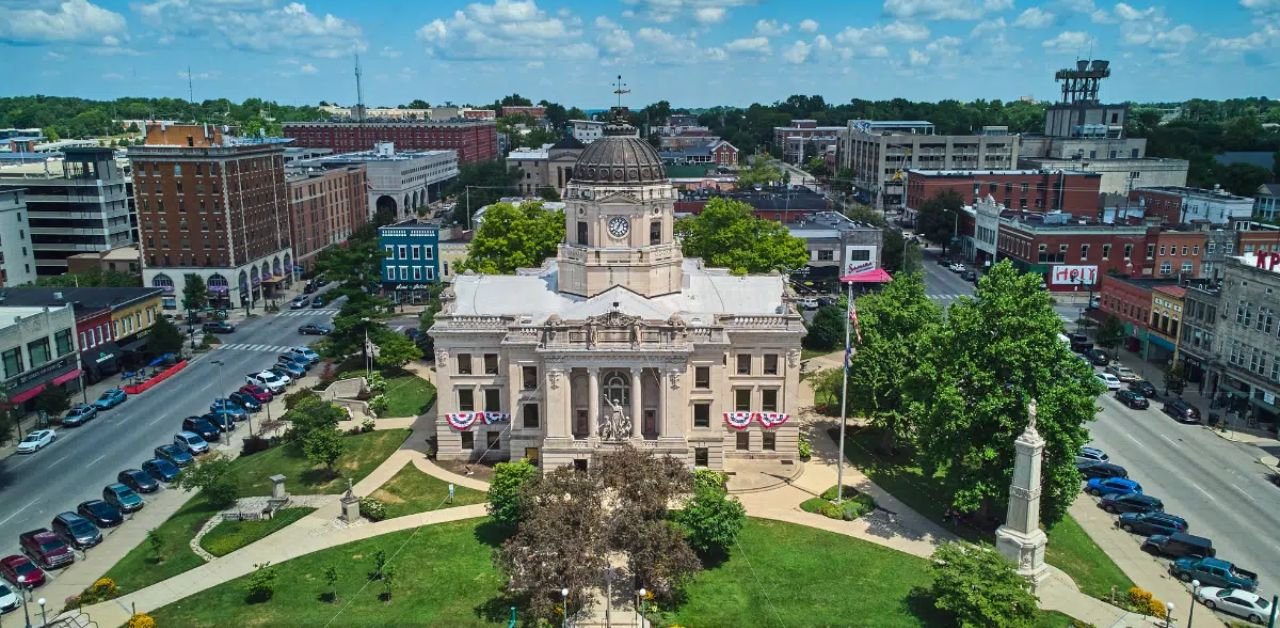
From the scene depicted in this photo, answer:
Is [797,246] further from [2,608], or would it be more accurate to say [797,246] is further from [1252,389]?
[2,608]

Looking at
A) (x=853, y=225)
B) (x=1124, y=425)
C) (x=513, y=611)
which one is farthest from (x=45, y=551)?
(x=853, y=225)

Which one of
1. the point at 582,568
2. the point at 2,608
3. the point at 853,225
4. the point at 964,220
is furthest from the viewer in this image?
the point at 964,220

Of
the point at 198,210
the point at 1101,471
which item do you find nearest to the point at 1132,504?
the point at 1101,471

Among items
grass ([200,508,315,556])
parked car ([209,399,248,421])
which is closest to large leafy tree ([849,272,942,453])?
grass ([200,508,315,556])

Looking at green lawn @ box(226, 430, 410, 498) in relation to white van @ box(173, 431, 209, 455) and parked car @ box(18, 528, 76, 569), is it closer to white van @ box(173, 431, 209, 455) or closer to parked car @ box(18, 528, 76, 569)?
white van @ box(173, 431, 209, 455)

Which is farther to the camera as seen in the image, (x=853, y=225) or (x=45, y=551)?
(x=853, y=225)

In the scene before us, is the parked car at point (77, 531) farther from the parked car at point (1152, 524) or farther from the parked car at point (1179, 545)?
the parked car at point (1152, 524)

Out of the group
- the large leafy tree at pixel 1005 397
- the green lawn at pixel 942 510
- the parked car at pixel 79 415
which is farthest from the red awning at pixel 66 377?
the large leafy tree at pixel 1005 397
